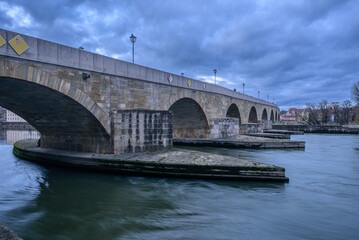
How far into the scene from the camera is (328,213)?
5.97 meters

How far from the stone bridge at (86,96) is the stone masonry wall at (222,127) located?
17.9 ft

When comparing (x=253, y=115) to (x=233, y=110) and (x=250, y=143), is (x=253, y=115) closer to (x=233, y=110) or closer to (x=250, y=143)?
(x=233, y=110)

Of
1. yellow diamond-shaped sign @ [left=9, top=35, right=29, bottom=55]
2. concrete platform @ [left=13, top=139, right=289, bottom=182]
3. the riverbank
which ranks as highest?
yellow diamond-shaped sign @ [left=9, top=35, right=29, bottom=55]

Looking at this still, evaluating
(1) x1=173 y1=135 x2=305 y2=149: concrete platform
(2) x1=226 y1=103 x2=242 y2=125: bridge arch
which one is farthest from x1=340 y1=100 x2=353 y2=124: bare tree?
(1) x1=173 y1=135 x2=305 y2=149: concrete platform

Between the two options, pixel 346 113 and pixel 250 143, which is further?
pixel 346 113

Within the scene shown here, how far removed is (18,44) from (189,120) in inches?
570

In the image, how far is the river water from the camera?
16.6 ft

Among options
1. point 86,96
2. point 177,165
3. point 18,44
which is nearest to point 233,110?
point 177,165

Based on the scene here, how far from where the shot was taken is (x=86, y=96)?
30.9 ft

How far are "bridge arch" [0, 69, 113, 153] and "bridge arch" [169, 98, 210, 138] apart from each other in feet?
25.5

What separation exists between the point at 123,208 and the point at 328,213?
17.7 feet

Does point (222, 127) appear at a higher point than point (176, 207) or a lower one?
higher

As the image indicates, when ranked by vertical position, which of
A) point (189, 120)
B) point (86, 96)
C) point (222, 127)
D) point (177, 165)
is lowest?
point (177, 165)

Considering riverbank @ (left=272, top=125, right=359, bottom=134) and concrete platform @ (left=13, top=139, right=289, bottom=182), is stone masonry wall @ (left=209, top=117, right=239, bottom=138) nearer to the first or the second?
concrete platform @ (left=13, top=139, right=289, bottom=182)
